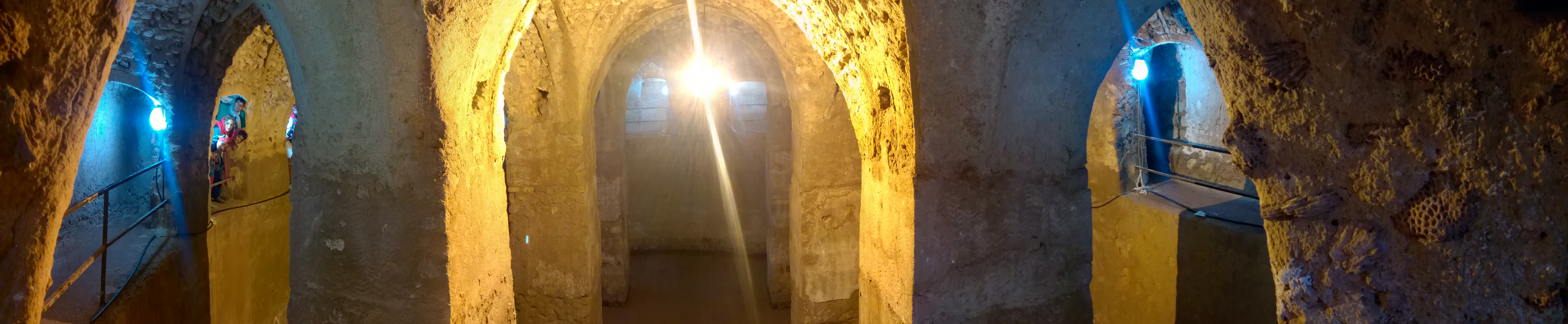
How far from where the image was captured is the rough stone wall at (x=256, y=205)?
6.02m

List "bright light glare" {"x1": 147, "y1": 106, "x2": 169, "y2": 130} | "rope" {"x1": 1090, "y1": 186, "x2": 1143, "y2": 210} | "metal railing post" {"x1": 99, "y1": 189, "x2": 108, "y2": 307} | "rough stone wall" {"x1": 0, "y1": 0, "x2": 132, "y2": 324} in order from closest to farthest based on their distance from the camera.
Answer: "rough stone wall" {"x1": 0, "y1": 0, "x2": 132, "y2": 324}, "metal railing post" {"x1": 99, "y1": 189, "x2": 108, "y2": 307}, "bright light glare" {"x1": 147, "y1": 106, "x2": 169, "y2": 130}, "rope" {"x1": 1090, "y1": 186, "x2": 1143, "y2": 210}

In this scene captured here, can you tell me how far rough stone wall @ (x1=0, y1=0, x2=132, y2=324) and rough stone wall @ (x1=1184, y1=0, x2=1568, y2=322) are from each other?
2.09m

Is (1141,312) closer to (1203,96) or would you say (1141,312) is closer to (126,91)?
(1203,96)

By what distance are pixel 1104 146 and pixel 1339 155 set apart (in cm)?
557

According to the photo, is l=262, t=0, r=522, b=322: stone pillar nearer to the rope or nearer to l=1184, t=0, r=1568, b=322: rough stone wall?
l=1184, t=0, r=1568, b=322: rough stone wall

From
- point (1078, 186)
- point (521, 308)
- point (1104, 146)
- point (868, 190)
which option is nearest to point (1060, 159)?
point (1078, 186)

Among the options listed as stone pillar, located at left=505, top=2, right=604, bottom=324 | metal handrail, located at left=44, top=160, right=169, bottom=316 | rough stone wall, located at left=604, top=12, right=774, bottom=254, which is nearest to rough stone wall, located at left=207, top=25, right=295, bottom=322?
metal handrail, located at left=44, top=160, right=169, bottom=316

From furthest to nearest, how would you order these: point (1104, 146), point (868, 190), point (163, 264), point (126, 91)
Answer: point (1104, 146), point (126, 91), point (163, 264), point (868, 190)

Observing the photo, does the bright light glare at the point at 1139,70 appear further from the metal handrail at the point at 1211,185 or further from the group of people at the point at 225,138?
the group of people at the point at 225,138

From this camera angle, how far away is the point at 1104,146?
6.78 meters

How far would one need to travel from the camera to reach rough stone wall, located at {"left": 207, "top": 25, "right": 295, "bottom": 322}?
6016mm

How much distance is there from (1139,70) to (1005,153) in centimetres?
464

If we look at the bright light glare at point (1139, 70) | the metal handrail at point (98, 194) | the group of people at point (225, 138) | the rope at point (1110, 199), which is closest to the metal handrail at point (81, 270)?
the metal handrail at point (98, 194)

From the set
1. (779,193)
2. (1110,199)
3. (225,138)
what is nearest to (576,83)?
(779,193)
